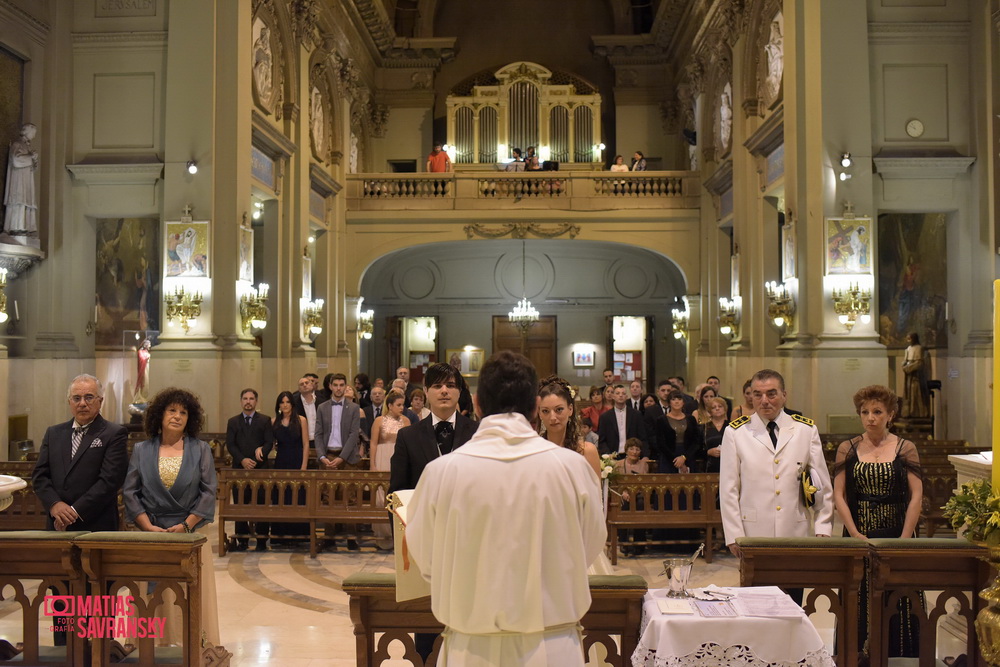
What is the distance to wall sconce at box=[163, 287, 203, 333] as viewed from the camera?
13.6 m

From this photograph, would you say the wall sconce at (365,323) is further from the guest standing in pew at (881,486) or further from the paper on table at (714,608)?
the paper on table at (714,608)

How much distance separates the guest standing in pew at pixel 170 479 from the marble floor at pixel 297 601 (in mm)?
849

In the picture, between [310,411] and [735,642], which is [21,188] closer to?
[310,411]

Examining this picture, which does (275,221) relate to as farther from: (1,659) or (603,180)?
(1,659)

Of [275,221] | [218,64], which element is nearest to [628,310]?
[275,221]

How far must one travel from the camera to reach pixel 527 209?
888 inches

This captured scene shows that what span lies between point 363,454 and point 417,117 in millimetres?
16371

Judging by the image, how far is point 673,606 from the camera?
151 inches

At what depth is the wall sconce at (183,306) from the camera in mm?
13555

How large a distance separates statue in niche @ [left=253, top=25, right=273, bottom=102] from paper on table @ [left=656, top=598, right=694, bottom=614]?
1389 cm

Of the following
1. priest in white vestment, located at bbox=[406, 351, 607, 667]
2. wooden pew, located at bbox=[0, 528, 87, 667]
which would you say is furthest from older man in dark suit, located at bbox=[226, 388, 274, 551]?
priest in white vestment, located at bbox=[406, 351, 607, 667]

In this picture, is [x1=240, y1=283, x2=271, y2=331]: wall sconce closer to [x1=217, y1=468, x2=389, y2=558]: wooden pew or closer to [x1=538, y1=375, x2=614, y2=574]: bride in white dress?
[x1=217, y1=468, x2=389, y2=558]: wooden pew

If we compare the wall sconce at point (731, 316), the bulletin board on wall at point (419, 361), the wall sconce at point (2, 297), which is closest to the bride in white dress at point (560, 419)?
the wall sconce at point (2, 297)

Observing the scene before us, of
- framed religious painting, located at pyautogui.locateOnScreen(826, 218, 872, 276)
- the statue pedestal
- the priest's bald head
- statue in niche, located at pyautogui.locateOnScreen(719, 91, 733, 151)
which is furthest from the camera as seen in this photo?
statue in niche, located at pyautogui.locateOnScreen(719, 91, 733, 151)
